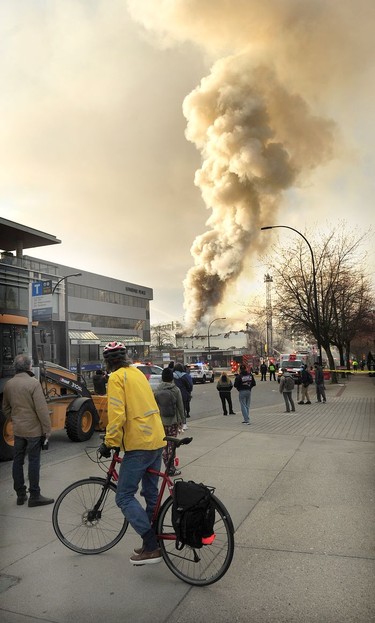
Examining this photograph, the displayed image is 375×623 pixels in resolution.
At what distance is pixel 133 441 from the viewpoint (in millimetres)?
3469

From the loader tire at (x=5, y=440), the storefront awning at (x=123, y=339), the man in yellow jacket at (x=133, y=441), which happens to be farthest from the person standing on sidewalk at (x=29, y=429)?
the storefront awning at (x=123, y=339)

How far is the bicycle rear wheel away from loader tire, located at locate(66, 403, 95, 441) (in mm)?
6725

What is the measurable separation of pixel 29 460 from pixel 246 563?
279cm

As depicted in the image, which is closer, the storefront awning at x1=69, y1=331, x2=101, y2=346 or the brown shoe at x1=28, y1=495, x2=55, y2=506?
the brown shoe at x1=28, y1=495, x2=55, y2=506

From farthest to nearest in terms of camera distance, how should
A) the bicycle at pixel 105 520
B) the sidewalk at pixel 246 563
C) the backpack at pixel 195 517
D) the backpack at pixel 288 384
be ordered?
the backpack at pixel 288 384 < the bicycle at pixel 105 520 < the backpack at pixel 195 517 < the sidewalk at pixel 246 563

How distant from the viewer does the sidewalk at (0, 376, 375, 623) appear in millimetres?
2926

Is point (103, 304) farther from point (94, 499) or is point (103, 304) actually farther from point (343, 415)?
point (94, 499)

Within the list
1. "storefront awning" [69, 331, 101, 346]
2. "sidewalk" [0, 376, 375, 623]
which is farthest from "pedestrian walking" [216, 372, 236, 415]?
"storefront awning" [69, 331, 101, 346]

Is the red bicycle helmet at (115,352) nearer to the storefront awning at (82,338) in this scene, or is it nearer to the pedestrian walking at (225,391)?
the pedestrian walking at (225,391)

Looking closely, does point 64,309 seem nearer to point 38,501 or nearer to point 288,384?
point 288,384

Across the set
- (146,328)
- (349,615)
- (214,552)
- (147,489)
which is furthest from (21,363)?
(146,328)

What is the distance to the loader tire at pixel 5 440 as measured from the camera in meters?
7.84

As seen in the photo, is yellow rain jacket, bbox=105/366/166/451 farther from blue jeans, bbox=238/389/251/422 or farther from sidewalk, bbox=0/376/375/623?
blue jeans, bbox=238/389/251/422

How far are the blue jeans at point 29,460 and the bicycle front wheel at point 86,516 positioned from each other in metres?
1.44
